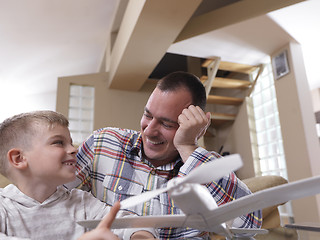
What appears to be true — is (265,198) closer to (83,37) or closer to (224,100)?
(224,100)

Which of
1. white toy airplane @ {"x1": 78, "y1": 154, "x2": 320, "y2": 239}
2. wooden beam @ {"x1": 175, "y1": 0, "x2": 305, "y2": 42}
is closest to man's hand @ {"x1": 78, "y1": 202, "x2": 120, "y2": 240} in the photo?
white toy airplane @ {"x1": 78, "y1": 154, "x2": 320, "y2": 239}

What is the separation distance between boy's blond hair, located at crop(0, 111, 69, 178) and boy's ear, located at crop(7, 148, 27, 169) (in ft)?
0.08

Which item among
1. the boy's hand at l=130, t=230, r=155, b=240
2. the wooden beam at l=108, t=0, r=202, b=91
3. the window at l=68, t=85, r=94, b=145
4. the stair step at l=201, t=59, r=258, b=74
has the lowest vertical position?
the boy's hand at l=130, t=230, r=155, b=240

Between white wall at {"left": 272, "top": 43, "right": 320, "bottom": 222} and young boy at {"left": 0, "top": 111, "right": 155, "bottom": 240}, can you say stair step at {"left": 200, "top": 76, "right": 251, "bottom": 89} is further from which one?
young boy at {"left": 0, "top": 111, "right": 155, "bottom": 240}

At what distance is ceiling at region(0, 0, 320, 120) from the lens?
2.89 m

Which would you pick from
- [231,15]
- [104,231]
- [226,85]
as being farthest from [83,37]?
[104,231]

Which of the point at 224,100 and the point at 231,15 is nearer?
the point at 231,15

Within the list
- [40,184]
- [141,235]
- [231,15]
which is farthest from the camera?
[231,15]

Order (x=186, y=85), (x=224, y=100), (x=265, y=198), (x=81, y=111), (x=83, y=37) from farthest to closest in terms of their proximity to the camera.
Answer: (x=83, y=37)
(x=224, y=100)
(x=81, y=111)
(x=186, y=85)
(x=265, y=198)

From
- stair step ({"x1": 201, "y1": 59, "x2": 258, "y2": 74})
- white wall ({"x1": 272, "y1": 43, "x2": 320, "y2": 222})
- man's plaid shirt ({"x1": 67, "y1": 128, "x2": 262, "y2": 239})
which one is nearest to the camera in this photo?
man's plaid shirt ({"x1": 67, "y1": 128, "x2": 262, "y2": 239})

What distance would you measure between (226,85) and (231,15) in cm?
133

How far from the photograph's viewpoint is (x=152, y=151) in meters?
1.08

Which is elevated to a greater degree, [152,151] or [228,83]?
[228,83]

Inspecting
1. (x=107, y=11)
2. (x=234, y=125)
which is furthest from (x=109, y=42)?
(x=234, y=125)
